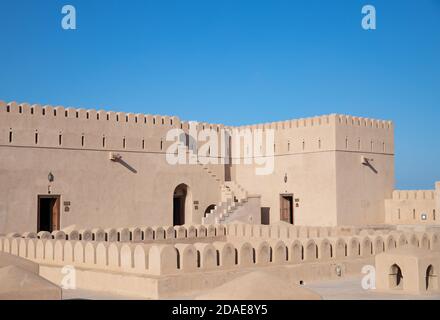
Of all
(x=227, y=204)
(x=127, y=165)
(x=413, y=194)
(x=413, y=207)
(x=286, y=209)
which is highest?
(x=127, y=165)

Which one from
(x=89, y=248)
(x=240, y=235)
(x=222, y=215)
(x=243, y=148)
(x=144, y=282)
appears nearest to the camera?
(x=144, y=282)

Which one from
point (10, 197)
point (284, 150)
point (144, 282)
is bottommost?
point (144, 282)

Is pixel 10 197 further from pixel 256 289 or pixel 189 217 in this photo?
pixel 256 289

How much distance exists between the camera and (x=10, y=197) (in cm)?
2206

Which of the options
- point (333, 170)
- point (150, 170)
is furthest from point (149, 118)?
point (333, 170)

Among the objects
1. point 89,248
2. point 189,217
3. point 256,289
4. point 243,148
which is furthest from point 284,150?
point 256,289

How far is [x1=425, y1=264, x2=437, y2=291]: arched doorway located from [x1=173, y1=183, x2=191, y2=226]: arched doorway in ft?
54.4

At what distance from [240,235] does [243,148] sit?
8958 millimetres

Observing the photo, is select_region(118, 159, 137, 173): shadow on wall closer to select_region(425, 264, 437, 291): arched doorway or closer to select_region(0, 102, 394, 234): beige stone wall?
select_region(0, 102, 394, 234): beige stone wall

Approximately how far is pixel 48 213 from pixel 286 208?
10.8 metres

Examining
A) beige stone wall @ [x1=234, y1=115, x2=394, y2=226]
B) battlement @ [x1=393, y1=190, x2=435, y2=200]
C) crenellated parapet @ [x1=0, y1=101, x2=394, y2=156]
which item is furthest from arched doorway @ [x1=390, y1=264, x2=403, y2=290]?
battlement @ [x1=393, y1=190, x2=435, y2=200]

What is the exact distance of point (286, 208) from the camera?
1110 inches

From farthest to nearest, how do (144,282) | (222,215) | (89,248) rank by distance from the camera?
(222,215) → (89,248) → (144,282)

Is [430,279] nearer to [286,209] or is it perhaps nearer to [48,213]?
[286,209]
